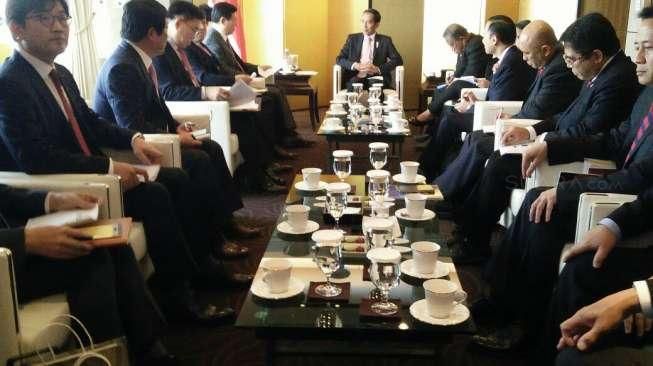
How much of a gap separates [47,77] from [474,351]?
6.02 ft

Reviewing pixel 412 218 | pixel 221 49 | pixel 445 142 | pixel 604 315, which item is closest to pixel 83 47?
pixel 221 49

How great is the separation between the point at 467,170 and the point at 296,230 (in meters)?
1.40

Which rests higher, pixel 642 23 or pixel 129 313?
pixel 642 23

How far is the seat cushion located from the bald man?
1.98 metres

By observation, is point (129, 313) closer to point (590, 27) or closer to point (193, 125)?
point (193, 125)

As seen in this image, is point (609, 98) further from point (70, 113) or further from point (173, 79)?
point (173, 79)

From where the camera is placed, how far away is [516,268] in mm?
2338

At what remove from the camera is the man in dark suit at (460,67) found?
536 centimetres

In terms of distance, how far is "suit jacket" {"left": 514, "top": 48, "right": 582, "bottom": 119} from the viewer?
11.0 ft

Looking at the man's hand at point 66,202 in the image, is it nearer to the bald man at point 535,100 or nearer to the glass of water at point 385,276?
the glass of water at point 385,276

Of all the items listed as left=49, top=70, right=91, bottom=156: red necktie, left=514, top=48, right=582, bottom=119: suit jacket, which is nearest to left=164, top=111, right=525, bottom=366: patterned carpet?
left=49, top=70, right=91, bottom=156: red necktie

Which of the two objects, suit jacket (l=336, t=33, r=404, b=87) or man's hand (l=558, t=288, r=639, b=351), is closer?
man's hand (l=558, t=288, r=639, b=351)

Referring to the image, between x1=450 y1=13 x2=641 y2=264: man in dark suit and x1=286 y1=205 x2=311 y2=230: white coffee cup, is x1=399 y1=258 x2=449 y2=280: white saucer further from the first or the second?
x1=450 y1=13 x2=641 y2=264: man in dark suit

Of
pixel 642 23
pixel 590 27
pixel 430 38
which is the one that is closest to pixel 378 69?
pixel 430 38
